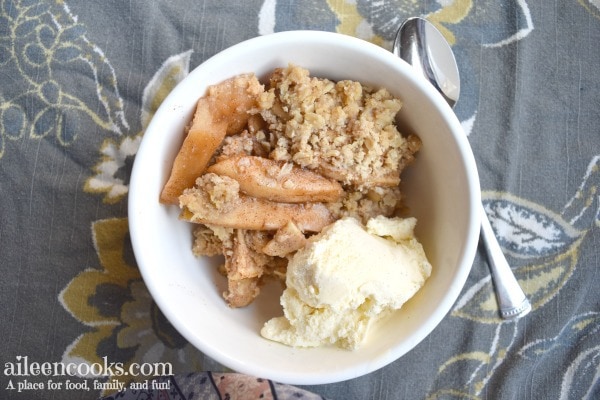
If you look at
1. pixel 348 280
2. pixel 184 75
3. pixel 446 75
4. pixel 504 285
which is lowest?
pixel 504 285

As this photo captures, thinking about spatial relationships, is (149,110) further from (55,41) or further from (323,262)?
(323,262)

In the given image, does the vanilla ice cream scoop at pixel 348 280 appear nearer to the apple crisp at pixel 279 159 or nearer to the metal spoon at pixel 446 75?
the apple crisp at pixel 279 159

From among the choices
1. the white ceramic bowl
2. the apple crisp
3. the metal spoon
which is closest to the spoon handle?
the metal spoon

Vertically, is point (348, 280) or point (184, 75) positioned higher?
point (184, 75)

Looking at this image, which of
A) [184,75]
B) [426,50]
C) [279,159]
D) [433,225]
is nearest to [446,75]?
[426,50]

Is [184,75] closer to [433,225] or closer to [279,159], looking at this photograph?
[279,159]

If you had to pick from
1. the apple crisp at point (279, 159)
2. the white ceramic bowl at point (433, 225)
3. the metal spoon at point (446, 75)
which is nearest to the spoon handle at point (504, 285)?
the metal spoon at point (446, 75)
